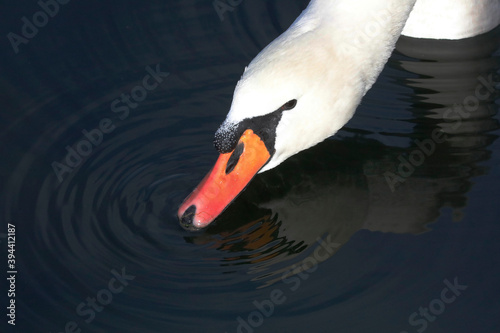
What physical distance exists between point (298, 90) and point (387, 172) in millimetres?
1848

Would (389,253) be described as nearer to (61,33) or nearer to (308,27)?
(308,27)

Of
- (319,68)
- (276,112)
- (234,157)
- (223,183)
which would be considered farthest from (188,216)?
(319,68)

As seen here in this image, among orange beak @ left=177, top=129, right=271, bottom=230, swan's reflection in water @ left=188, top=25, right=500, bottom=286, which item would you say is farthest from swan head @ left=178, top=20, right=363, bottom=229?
swan's reflection in water @ left=188, top=25, right=500, bottom=286

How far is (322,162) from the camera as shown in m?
8.76

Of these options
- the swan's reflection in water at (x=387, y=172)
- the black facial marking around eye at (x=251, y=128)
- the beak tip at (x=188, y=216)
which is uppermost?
the black facial marking around eye at (x=251, y=128)

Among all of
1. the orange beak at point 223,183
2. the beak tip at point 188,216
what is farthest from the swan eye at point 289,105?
the beak tip at point 188,216

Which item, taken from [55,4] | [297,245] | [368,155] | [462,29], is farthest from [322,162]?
[55,4]

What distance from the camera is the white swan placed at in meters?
7.12

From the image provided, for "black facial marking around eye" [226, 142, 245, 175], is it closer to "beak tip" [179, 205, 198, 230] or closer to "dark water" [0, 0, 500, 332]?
"beak tip" [179, 205, 198, 230]

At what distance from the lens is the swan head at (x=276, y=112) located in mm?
7086

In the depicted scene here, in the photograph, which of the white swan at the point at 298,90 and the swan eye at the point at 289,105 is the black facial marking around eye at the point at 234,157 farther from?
the swan eye at the point at 289,105

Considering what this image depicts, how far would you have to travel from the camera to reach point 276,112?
729cm

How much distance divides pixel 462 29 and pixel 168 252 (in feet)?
14.5

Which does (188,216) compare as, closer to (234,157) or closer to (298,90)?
(234,157)
